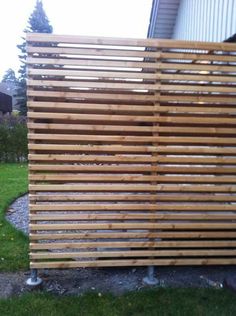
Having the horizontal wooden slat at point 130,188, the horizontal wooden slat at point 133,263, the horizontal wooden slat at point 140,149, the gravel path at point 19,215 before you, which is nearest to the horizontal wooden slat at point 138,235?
the horizontal wooden slat at point 133,263

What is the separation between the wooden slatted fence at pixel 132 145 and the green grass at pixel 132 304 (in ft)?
1.19

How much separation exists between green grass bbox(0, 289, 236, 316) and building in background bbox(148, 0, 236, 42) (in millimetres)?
3721

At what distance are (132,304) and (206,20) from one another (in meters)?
5.27

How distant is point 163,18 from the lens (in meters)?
9.97

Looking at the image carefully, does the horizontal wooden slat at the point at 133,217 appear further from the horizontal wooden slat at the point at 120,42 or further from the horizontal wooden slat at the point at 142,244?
the horizontal wooden slat at the point at 120,42

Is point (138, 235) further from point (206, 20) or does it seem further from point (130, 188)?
point (206, 20)

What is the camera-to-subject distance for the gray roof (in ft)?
31.7

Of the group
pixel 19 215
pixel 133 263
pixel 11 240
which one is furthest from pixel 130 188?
pixel 19 215

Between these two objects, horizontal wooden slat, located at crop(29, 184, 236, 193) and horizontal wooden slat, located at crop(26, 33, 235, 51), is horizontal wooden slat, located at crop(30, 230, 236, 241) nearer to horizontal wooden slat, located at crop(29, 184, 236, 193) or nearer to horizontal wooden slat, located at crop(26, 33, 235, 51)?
horizontal wooden slat, located at crop(29, 184, 236, 193)

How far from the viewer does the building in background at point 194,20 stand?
20.0 feet

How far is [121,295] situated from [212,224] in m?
1.24

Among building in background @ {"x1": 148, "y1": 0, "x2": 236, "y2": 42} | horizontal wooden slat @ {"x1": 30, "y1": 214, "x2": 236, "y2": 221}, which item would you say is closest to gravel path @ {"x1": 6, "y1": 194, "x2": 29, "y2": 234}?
horizontal wooden slat @ {"x1": 30, "y1": 214, "x2": 236, "y2": 221}

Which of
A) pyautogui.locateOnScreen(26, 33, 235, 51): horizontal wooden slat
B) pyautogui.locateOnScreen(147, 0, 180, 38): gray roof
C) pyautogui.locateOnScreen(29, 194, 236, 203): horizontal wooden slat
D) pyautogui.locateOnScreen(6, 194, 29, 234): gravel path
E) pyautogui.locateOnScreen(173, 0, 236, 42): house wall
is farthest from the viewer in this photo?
pyautogui.locateOnScreen(147, 0, 180, 38): gray roof

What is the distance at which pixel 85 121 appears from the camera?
4.16 m
